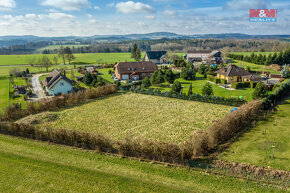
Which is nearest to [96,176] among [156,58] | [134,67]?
[134,67]

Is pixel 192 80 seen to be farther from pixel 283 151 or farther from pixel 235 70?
pixel 283 151

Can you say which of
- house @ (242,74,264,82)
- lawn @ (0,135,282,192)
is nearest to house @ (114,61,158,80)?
house @ (242,74,264,82)

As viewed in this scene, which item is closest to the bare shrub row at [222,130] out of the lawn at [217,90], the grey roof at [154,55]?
the lawn at [217,90]

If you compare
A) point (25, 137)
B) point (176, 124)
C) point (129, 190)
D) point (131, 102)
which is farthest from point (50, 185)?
point (131, 102)

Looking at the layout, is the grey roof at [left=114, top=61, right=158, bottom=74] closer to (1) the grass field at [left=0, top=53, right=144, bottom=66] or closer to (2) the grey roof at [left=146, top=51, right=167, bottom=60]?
(2) the grey roof at [left=146, top=51, right=167, bottom=60]

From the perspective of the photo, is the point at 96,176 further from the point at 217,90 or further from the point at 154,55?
the point at 154,55
